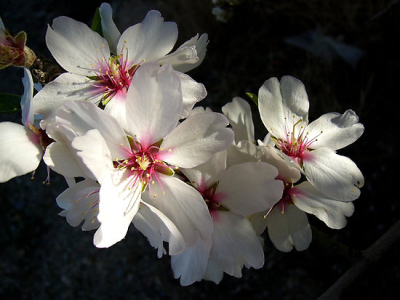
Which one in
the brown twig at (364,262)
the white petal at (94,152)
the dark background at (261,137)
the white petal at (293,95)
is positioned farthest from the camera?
the dark background at (261,137)

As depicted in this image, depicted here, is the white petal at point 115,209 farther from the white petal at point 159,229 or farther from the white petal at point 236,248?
the white petal at point 236,248

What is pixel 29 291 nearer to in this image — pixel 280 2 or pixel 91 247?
pixel 91 247

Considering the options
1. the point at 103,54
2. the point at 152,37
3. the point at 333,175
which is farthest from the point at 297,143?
the point at 103,54

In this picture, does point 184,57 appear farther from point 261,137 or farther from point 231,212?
point 261,137

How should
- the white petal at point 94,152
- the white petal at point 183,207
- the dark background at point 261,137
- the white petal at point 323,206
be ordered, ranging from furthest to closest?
the dark background at point 261,137
the white petal at point 323,206
the white petal at point 183,207
the white petal at point 94,152

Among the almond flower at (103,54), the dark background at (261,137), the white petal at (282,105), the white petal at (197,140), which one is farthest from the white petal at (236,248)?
the dark background at (261,137)

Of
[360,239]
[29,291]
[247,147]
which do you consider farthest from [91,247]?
[247,147]

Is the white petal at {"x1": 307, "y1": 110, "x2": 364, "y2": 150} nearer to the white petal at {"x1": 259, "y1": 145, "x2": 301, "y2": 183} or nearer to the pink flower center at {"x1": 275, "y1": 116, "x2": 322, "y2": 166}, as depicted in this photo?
the pink flower center at {"x1": 275, "y1": 116, "x2": 322, "y2": 166}
